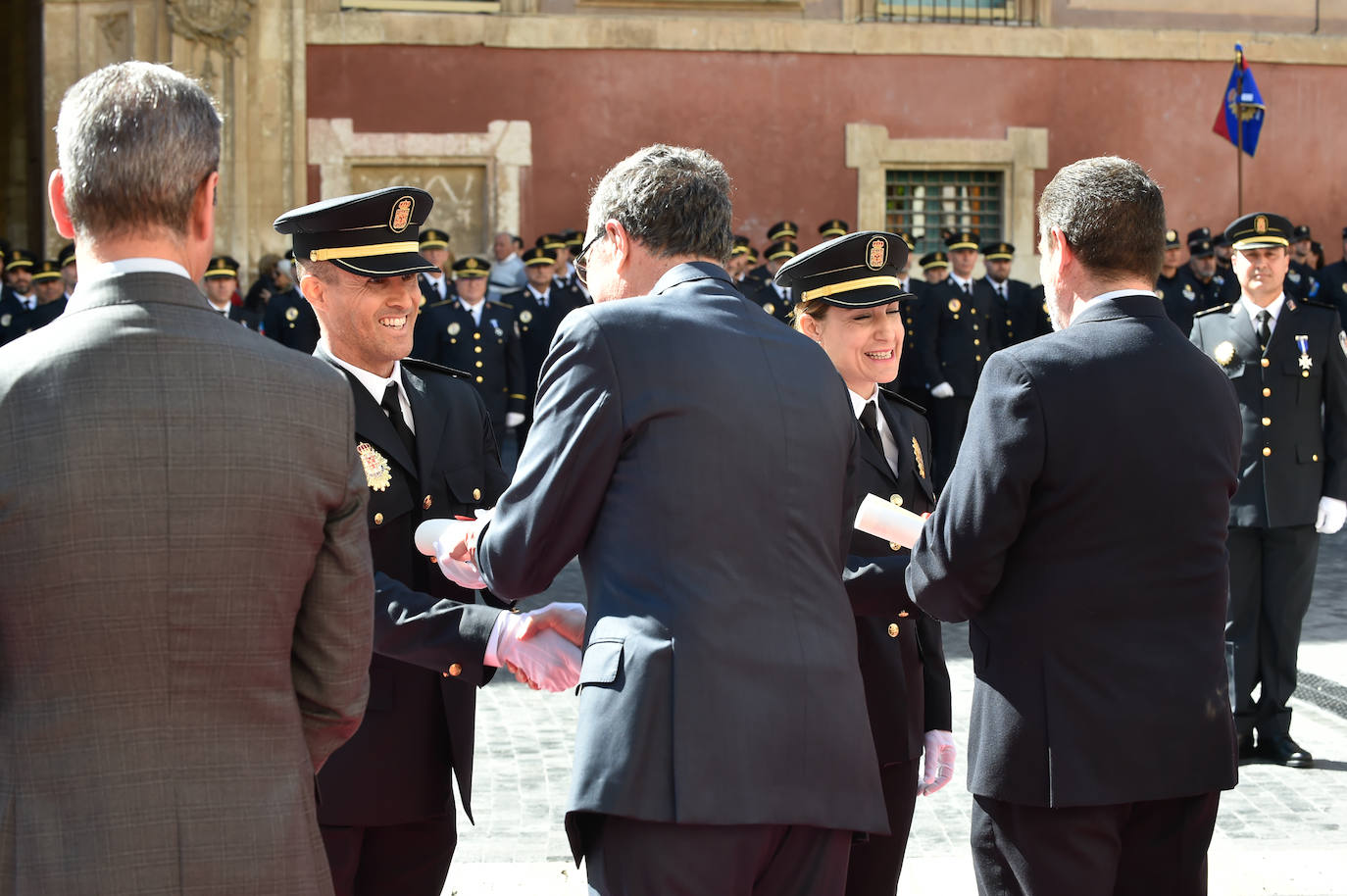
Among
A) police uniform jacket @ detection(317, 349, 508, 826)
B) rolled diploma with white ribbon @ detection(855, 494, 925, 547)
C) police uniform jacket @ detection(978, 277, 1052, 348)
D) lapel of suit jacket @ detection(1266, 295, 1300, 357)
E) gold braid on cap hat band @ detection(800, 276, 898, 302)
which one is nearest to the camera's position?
police uniform jacket @ detection(317, 349, 508, 826)

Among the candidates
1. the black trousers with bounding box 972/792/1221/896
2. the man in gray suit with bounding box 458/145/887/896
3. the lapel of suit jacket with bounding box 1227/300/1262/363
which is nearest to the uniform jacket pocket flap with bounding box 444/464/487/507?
the man in gray suit with bounding box 458/145/887/896

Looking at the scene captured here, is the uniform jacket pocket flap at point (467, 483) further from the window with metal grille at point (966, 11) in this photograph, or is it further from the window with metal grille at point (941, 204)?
the window with metal grille at point (966, 11)

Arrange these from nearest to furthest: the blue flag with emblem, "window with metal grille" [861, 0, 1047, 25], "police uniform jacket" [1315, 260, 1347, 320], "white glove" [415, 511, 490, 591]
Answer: "white glove" [415, 511, 490, 591], the blue flag with emblem, "police uniform jacket" [1315, 260, 1347, 320], "window with metal grille" [861, 0, 1047, 25]

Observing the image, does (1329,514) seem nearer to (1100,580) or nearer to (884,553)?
(884,553)

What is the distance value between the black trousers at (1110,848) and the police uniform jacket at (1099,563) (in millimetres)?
61

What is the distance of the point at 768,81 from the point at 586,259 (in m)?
16.7

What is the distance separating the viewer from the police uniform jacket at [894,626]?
3803 millimetres

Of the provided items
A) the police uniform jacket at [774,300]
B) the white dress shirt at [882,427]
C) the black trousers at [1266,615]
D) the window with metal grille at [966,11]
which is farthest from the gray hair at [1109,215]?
the window with metal grille at [966,11]

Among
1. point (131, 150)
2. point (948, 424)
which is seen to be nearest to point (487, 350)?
point (948, 424)

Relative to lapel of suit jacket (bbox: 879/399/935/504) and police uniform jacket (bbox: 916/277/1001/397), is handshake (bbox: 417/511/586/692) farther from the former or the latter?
police uniform jacket (bbox: 916/277/1001/397)

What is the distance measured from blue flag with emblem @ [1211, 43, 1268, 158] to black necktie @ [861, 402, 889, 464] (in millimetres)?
15737

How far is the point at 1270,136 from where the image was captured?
20.6 metres

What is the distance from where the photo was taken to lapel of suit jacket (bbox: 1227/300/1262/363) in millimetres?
7254

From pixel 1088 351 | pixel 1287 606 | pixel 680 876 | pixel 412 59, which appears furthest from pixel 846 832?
pixel 412 59
